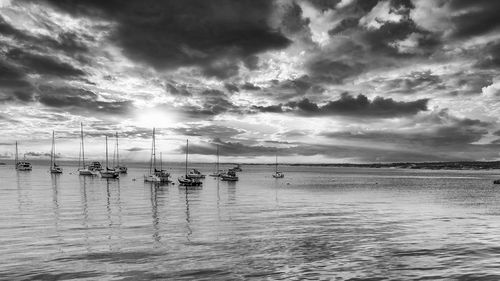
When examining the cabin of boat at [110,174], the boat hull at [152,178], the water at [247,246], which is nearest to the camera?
the water at [247,246]

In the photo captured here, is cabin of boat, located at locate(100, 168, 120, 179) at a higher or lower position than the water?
higher

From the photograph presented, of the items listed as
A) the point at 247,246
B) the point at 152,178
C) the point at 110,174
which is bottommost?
the point at 247,246

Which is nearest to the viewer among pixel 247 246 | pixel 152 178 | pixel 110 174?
pixel 247 246

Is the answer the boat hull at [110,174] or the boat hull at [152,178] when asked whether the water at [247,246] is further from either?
the boat hull at [110,174]

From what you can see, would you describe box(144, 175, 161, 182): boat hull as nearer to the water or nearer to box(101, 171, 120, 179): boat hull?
box(101, 171, 120, 179): boat hull

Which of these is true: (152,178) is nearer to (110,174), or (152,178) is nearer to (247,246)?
(110,174)

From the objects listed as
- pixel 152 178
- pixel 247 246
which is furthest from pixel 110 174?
pixel 247 246

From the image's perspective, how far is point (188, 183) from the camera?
109375 mm

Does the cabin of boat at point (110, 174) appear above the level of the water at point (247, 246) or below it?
above

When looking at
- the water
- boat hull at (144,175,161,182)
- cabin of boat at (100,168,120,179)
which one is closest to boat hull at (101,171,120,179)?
cabin of boat at (100,168,120,179)

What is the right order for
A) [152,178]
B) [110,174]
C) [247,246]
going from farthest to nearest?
1. [110,174]
2. [152,178]
3. [247,246]

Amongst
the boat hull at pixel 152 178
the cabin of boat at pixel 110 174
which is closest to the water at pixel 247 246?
the boat hull at pixel 152 178

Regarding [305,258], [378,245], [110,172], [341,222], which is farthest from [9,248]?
[110,172]

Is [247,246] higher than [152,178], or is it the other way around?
[152,178]
